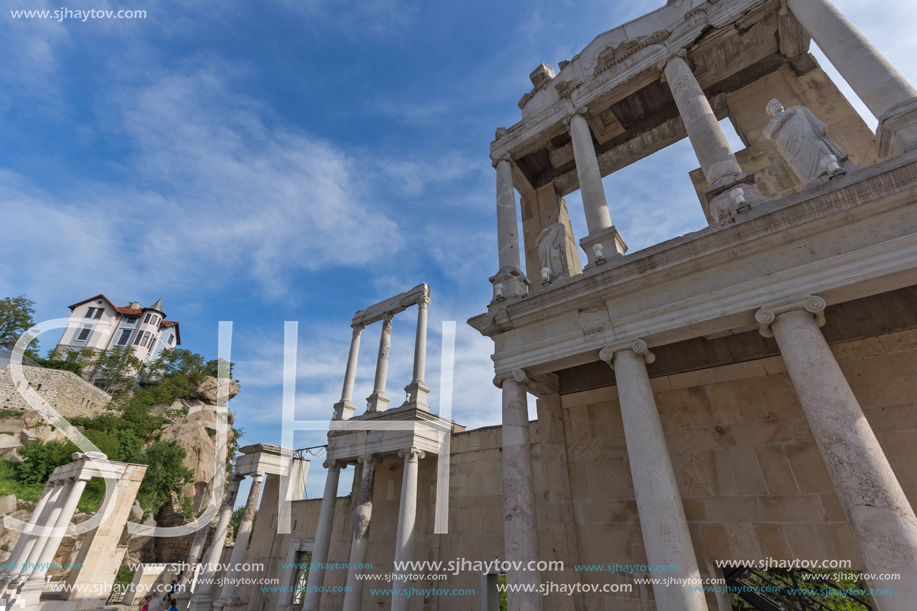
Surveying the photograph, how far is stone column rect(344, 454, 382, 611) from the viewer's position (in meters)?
11.8

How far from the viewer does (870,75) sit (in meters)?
5.67

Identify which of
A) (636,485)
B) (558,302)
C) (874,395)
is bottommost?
(636,485)

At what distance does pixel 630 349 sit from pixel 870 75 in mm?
5277

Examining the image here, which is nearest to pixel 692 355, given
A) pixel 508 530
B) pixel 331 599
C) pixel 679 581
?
pixel 679 581

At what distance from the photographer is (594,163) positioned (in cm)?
873

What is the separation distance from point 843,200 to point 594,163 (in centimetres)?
462

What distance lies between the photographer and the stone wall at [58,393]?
31.0 meters

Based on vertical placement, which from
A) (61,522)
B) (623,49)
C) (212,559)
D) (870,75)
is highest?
(623,49)

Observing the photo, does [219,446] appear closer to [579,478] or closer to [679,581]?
[579,478]

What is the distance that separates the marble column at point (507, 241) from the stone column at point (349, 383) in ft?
33.3

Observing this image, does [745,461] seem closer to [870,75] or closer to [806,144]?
[806,144]

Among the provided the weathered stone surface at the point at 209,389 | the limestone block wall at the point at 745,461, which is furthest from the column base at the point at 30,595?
the weathered stone surface at the point at 209,389

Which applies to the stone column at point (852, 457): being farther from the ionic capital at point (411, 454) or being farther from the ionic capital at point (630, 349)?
the ionic capital at point (411, 454)

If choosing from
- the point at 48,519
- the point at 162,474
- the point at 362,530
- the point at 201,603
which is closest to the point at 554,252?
the point at 362,530
